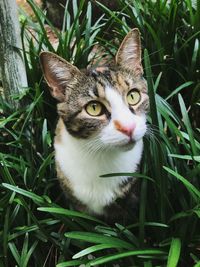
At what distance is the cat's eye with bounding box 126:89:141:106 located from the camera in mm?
2125

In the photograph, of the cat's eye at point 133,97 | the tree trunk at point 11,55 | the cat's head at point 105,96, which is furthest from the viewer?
the tree trunk at point 11,55

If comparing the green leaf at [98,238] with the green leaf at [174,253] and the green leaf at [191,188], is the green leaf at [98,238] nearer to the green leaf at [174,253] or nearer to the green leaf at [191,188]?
the green leaf at [174,253]

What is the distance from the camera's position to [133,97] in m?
2.15

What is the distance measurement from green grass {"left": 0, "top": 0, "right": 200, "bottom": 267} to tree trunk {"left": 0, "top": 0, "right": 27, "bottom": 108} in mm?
86

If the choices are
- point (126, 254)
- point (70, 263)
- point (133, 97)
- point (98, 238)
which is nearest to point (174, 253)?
point (126, 254)

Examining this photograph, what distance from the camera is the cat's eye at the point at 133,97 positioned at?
2.12m

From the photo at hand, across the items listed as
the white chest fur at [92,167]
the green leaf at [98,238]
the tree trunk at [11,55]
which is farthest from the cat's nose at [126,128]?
the tree trunk at [11,55]

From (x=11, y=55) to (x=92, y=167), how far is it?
1194 millimetres

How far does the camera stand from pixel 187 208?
2.28m

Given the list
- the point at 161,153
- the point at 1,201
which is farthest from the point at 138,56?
the point at 1,201

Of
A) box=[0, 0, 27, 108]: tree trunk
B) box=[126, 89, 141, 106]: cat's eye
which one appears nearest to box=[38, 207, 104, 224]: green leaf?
box=[126, 89, 141, 106]: cat's eye

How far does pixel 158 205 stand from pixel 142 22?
4.97ft

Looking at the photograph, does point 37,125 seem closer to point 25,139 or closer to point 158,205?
point 25,139

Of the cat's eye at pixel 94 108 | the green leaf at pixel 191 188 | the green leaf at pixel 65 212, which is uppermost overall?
the cat's eye at pixel 94 108
